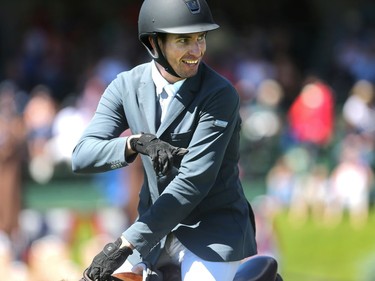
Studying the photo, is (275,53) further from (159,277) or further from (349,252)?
(159,277)

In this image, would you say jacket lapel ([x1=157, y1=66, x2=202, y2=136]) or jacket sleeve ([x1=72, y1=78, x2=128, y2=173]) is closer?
jacket sleeve ([x1=72, y1=78, x2=128, y2=173])

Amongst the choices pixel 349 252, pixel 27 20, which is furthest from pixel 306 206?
pixel 27 20

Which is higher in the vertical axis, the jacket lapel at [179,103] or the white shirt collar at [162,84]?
the white shirt collar at [162,84]

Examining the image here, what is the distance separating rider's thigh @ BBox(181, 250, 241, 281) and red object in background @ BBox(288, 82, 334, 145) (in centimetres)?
1147

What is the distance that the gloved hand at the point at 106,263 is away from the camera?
501 cm

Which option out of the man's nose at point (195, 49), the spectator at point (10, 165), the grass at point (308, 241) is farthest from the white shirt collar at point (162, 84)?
the grass at point (308, 241)

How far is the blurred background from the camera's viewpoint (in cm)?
1310

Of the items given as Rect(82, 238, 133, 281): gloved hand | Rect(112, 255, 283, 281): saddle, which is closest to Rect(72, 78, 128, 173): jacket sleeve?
Rect(82, 238, 133, 281): gloved hand

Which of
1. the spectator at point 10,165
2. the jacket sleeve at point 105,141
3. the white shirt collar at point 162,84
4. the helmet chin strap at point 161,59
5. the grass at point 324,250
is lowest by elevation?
the grass at point 324,250

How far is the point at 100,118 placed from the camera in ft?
17.5

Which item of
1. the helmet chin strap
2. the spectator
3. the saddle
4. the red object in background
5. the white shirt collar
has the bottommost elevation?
the red object in background

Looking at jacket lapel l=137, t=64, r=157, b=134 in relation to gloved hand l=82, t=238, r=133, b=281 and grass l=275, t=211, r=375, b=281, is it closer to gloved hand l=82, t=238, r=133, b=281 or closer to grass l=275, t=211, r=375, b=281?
gloved hand l=82, t=238, r=133, b=281

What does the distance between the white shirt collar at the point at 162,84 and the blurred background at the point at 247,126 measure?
3.81m

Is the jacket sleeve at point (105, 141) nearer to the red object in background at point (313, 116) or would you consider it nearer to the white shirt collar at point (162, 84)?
the white shirt collar at point (162, 84)
